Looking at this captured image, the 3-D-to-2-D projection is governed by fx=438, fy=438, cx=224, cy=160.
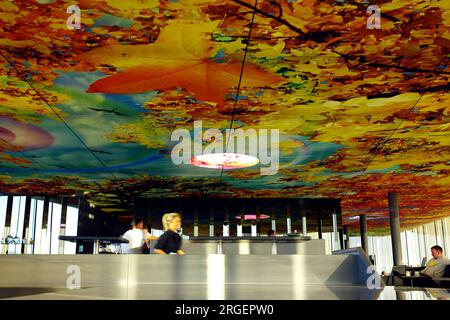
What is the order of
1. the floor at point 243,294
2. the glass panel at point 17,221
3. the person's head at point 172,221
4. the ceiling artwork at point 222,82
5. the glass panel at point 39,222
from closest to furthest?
the floor at point 243,294 < the ceiling artwork at point 222,82 < the person's head at point 172,221 < the glass panel at point 17,221 < the glass panel at point 39,222

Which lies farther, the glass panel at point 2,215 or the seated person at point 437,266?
the glass panel at point 2,215

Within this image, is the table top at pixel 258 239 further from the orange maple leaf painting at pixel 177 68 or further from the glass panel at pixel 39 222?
the glass panel at pixel 39 222

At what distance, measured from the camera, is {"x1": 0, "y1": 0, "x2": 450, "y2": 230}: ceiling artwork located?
5.42 m

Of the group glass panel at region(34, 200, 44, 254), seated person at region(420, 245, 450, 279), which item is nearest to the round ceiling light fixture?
seated person at region(420, 245, 450, 279)

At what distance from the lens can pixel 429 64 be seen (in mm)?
6621

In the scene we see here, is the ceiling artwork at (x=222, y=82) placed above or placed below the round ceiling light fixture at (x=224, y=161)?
above

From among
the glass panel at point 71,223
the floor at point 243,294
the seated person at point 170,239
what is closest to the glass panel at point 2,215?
the glass panel at point 71,223

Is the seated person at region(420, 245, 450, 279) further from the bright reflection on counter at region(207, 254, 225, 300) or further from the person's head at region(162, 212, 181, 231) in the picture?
the person's head at region(162, 212, 181, 231)

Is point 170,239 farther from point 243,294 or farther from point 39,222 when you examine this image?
point 39,222

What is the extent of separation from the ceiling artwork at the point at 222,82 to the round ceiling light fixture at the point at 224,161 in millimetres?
510

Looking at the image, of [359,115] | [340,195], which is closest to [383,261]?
[340,195]

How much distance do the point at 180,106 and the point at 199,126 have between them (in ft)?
3.76

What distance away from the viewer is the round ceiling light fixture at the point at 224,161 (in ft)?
37.1
